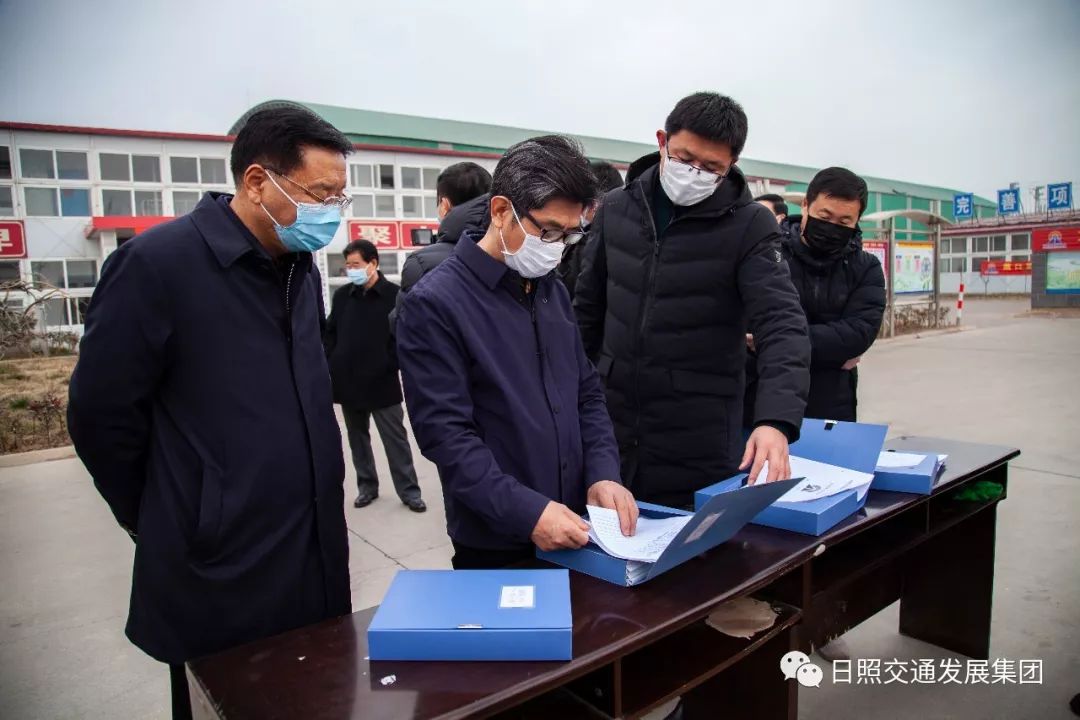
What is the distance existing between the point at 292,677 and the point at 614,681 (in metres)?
0.50

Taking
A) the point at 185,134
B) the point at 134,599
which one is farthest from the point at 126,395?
the point at 185,134

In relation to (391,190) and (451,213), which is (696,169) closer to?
(451,213)

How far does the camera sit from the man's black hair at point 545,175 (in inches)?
56.7

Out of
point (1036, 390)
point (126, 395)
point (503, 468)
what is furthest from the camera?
point (1036, 390)

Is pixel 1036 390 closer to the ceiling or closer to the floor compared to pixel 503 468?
closer to the floor

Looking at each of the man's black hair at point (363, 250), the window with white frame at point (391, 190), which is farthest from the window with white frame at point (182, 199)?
the man's black hair at point (363, 250)

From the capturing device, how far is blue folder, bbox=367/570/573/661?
3.32 ft

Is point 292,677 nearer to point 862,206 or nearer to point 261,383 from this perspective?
point 261,383

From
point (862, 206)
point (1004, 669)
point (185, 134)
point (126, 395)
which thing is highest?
point (185, 134)

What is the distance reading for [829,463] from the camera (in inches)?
74.9

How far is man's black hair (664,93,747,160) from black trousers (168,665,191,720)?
5.84ft

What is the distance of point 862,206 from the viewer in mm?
2668

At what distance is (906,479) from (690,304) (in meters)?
0.75

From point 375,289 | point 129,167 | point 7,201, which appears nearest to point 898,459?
point 375,289
